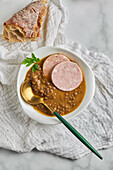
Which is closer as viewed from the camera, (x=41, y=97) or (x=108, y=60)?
(x=41, y=97)

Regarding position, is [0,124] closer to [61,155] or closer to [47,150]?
[47,150]

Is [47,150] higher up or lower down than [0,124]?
lower down

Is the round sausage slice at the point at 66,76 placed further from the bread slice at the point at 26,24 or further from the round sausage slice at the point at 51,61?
the bread slice at the point at 26,24

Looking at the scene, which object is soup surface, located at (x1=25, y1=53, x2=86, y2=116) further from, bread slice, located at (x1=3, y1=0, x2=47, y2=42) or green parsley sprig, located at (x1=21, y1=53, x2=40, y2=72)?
bread slice, located at (x1=3, y1=0, x2=47, y2=42)

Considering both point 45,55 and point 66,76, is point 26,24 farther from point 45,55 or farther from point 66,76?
point 66,76

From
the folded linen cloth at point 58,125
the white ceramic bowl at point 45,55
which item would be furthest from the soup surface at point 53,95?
the folded linen cloth at point 58,125

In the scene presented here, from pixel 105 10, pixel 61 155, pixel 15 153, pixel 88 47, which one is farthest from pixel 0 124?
pixel 105 10
